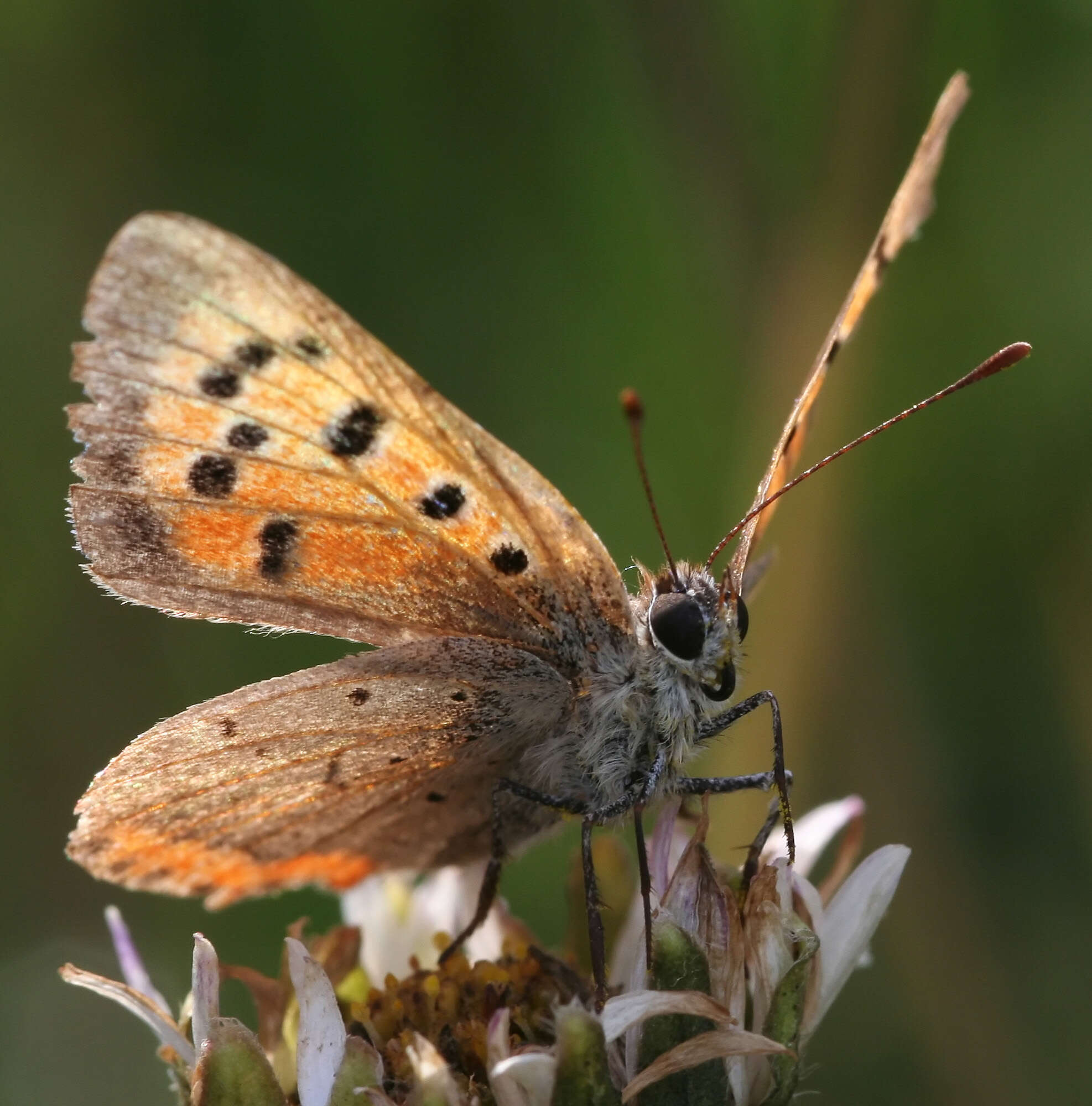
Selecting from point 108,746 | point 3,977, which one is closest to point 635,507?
point 108,746

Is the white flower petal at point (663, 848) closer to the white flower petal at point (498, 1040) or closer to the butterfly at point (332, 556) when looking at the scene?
the butterfly at point (332, 556)

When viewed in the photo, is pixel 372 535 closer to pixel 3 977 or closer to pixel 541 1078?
pixel 541 1078

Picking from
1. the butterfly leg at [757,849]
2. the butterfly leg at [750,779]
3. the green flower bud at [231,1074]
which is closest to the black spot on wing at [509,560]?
the butterfly leg at [750,779]

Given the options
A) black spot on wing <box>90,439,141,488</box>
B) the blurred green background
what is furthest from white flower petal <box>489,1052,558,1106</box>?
the blurred green background

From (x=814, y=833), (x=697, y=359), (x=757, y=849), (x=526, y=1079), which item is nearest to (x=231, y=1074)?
(x=526, y=1079)

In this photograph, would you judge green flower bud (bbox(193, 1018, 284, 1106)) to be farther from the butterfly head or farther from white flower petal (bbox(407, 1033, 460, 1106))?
the butterfly head

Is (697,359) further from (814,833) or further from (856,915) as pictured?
(856,915)

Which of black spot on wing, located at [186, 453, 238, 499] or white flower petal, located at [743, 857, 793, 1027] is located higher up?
black spot on wing, located at [186, 453, 238, 499]

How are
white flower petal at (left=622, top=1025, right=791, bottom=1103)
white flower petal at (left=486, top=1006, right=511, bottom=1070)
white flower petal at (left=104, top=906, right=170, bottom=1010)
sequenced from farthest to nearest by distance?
white flower petal at (left=104, top=906, right=170, bottom=1010) < white flower petal at (left=486, top=1006, right=511, bottom=1070) < white flower petal at (left=622, top=1025, right=791, bottom=1103)
